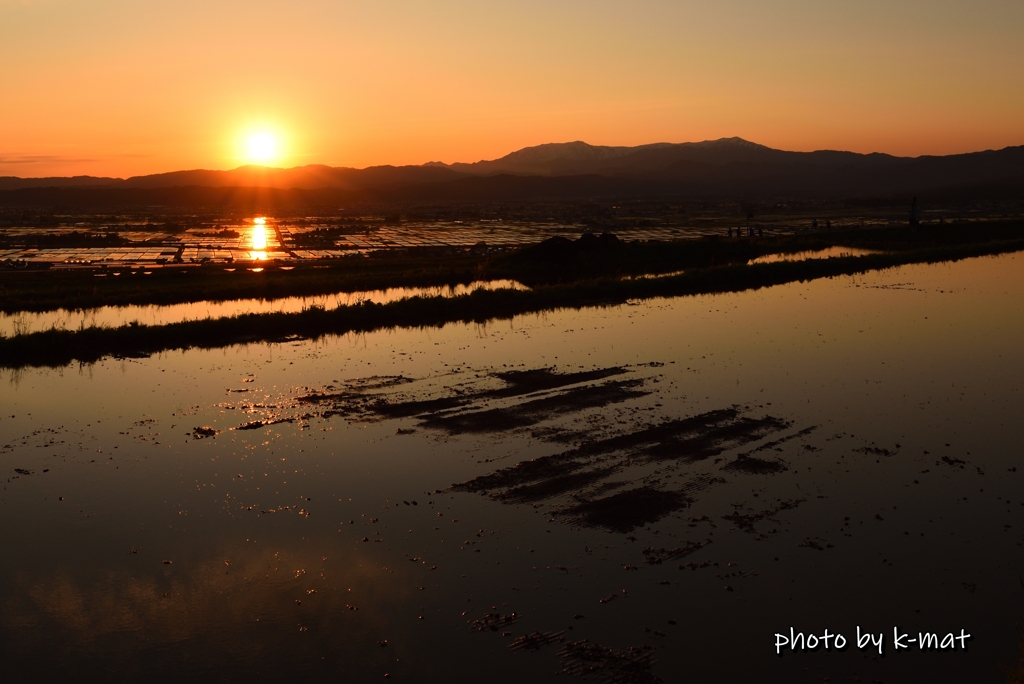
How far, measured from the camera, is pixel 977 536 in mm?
9492

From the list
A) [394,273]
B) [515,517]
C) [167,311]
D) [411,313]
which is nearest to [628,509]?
[515,517]

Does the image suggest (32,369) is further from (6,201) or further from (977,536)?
(6,201)

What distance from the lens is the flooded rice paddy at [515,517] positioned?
7.52 m

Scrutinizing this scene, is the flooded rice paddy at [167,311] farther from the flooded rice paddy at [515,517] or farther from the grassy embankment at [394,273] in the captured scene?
the flooded rice paddy at [515,517]

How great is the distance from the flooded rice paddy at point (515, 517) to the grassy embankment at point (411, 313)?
208cm

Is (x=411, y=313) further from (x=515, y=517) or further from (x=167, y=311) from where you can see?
(x=515, y=517)

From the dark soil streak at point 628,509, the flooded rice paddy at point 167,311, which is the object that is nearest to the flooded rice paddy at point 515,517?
the dark soil streak at point 628,509

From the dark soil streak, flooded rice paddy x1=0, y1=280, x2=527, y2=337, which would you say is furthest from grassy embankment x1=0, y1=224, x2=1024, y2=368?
the dark soil streak

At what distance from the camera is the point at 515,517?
33.2 ft

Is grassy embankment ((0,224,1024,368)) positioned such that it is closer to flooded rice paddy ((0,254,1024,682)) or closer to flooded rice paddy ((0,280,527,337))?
flooded rice paddy ((0,280,527,337))

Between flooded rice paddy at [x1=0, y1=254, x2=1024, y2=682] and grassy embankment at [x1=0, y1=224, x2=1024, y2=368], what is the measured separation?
2078 mm

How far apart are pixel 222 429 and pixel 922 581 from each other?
1101 centimetres

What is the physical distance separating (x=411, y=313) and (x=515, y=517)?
16.2 m

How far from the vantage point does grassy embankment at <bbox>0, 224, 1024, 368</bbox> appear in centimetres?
2039
